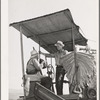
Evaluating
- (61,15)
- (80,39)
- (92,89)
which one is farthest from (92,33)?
(92,89)

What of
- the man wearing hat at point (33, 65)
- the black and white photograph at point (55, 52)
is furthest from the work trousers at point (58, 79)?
the man wearing hat at point (33, 65)

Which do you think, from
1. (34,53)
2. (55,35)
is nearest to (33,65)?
(34,53)

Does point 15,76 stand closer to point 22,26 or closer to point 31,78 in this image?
point 31,78

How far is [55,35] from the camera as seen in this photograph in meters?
1.94

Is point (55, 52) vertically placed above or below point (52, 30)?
below

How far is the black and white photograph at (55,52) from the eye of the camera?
183cm

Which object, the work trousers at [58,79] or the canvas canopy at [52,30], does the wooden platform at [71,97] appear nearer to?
the work trousers at [58,79]

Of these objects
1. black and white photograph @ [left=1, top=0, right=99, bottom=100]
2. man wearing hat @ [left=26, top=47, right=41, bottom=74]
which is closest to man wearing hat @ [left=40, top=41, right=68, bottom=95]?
black and white photograph @ [left=1, top=0, right=99, bottom=100]

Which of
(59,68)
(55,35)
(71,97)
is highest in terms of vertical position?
(55,35)

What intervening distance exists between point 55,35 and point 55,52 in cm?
12

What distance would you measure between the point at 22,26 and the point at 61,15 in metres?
0.27

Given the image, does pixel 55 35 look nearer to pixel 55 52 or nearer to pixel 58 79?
pixel 55 52

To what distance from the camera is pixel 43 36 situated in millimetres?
1991

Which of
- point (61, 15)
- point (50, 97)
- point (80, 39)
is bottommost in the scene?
point (50, 97)
